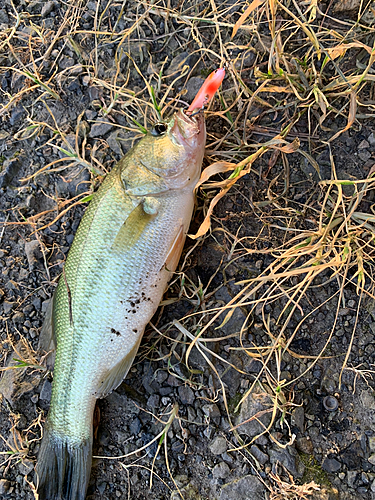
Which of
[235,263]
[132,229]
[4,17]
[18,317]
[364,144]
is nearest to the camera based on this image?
[132,229]

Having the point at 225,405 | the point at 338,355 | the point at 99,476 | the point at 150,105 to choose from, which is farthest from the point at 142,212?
→ the point at 99,476

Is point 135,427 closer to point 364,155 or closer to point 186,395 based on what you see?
point 186,395

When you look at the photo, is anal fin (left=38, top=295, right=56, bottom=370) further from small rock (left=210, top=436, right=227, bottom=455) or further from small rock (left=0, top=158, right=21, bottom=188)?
small rock (left=210, top=436, right=227, bottom=455)

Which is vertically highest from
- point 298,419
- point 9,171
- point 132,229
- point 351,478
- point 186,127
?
point 186,127

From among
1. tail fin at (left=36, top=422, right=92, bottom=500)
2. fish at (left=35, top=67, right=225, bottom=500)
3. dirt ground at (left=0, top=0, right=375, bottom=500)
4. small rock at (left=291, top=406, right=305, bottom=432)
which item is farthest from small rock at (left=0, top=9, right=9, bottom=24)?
small rock at (left=291, top=406, right=305, bottom=432)

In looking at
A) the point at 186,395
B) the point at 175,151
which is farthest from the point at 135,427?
the point at 175,151

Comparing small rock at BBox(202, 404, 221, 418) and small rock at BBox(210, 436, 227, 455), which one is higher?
small rock at BBox(202, 404, 221, 418)

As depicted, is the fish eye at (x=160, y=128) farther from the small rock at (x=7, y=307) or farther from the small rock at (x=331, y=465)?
the small rock at (x=331, y=465)

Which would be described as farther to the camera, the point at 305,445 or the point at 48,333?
the point at 48,333
